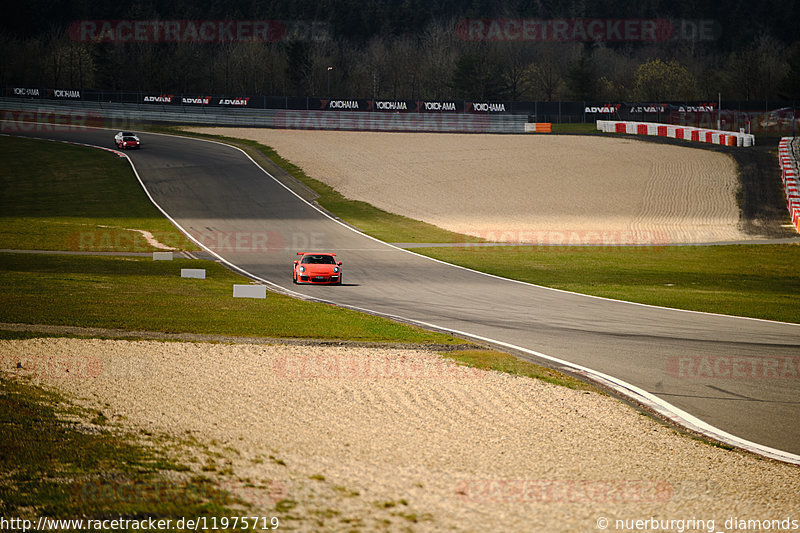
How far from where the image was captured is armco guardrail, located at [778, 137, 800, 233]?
1791 inches

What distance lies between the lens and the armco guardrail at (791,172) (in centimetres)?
4550

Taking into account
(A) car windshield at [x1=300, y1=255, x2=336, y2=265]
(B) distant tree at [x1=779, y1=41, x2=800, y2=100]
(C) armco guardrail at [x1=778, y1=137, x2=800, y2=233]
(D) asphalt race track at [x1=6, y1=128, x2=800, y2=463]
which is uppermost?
(B) distant tree at [x1=779, y1=41, x2=800, y2=100]

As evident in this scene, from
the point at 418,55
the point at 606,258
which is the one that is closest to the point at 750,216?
the point at 606,258

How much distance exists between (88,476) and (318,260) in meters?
20.0

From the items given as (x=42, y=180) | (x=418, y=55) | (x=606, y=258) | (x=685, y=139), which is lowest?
(x=606, y=258)

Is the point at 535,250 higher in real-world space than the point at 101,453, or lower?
higher

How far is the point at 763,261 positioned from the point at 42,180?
50.5 m

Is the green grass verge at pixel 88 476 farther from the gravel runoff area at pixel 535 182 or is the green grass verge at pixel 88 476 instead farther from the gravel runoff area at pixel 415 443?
the gravel runoff area at pixel 535 182

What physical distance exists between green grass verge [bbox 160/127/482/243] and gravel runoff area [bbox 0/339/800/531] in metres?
27.1

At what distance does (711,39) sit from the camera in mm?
174375

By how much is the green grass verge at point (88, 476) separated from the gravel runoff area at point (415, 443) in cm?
49

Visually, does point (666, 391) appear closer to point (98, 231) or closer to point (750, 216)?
point (98, 231)

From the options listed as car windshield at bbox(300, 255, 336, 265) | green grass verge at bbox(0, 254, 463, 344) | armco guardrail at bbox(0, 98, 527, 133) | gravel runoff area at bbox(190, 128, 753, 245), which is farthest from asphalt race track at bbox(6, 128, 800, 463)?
armco guardrail at bbox(0, 98, 527, 133)

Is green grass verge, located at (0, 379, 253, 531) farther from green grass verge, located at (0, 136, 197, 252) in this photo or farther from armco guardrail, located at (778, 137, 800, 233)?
armco guardrail, located at (778, 137, 800, 233)
